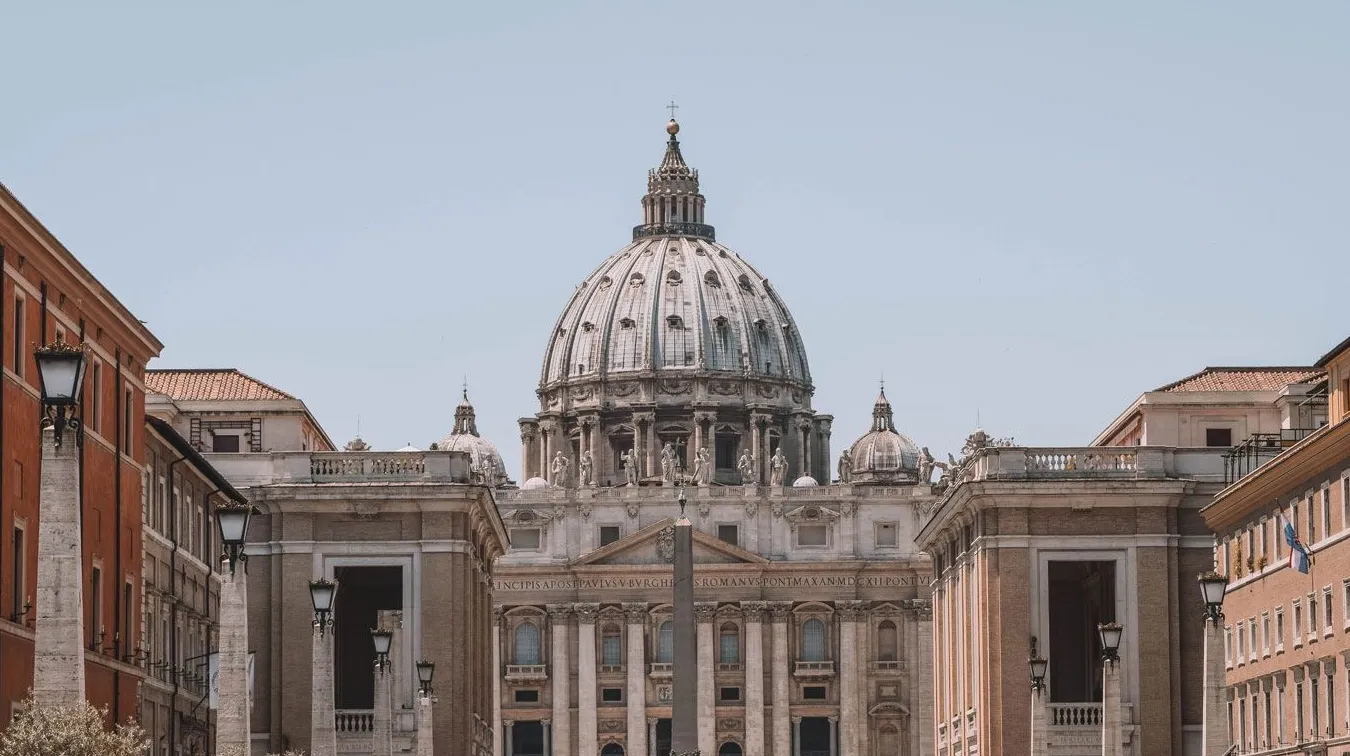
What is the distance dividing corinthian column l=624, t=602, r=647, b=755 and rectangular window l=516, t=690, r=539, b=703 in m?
5.67

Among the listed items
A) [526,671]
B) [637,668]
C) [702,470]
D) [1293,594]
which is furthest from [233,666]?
[702,470]

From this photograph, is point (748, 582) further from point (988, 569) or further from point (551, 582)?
point (988, 569)

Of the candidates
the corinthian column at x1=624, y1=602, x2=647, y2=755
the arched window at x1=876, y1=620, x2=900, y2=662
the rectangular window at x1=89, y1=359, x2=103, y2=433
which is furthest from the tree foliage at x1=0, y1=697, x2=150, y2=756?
the arched window at x1=876, y1=620, x2=900, y2=662

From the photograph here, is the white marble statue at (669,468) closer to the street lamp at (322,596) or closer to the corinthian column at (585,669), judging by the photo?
the corinthian column at (585,669)

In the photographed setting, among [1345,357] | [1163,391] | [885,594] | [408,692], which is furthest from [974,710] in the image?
[885,594]

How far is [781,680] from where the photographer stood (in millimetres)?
179000

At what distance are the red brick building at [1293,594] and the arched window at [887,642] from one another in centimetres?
9989

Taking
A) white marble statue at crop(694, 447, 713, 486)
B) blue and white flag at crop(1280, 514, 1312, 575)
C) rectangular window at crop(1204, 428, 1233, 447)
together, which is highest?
white marble statue at crop(694, 447, 713, 486)

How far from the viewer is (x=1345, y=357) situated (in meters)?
64.1

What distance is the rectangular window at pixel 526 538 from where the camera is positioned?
589 ft

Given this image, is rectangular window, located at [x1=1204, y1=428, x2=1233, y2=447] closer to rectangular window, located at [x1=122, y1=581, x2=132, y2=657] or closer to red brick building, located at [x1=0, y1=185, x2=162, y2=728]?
red brick building, located at [x1=0, y1=185, x2=162, y2=728]

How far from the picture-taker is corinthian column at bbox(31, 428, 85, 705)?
29.8 metres

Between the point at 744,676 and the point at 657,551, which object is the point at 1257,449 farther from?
the point at 744,676

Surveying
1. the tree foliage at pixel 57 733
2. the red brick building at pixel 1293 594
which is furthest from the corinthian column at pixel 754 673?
the tree foliage at pixel 57 733
